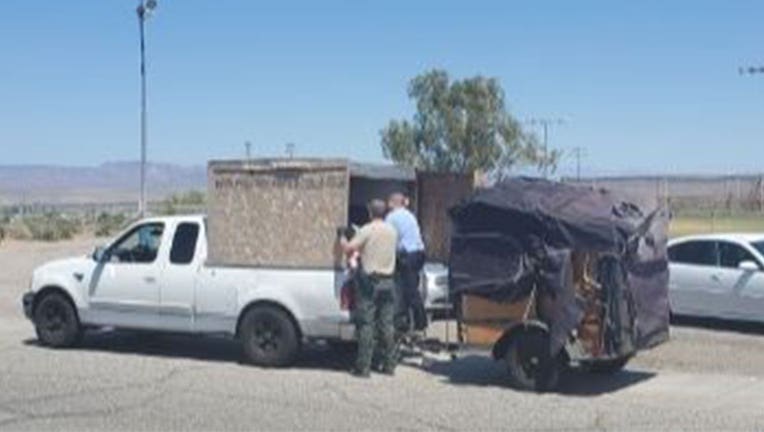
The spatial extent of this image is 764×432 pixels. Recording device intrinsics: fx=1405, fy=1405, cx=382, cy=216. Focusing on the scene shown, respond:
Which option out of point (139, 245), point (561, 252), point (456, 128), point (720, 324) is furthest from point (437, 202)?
point (456, 128)

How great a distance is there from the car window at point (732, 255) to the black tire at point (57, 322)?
29.7 ft

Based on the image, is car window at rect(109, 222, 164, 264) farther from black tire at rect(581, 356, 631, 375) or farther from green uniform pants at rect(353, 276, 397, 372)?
black tire at rect(581, 356, 631, 375)

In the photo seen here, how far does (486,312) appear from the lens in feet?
47.8

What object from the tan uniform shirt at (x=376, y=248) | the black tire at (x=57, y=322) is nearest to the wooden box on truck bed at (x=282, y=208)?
the tan uniform shirt at (x=376, y=248)

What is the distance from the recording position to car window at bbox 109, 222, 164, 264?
16781 millimetres

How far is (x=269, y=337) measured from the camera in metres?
15.7

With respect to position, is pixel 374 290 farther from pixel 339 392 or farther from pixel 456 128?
pixel 456 128

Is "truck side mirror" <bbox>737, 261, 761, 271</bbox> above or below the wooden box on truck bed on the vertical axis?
below

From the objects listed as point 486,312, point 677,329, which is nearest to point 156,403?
point 486,312

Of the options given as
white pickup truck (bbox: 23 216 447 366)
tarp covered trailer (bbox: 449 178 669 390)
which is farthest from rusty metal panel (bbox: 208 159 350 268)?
tarp covered trailer (bbox: 449 178 669 390)

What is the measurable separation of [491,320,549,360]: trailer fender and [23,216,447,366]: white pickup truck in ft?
5.42

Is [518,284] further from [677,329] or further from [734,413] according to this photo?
[677,329]

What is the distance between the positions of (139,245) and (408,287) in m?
3.47

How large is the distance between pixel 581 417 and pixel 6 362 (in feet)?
22.9
